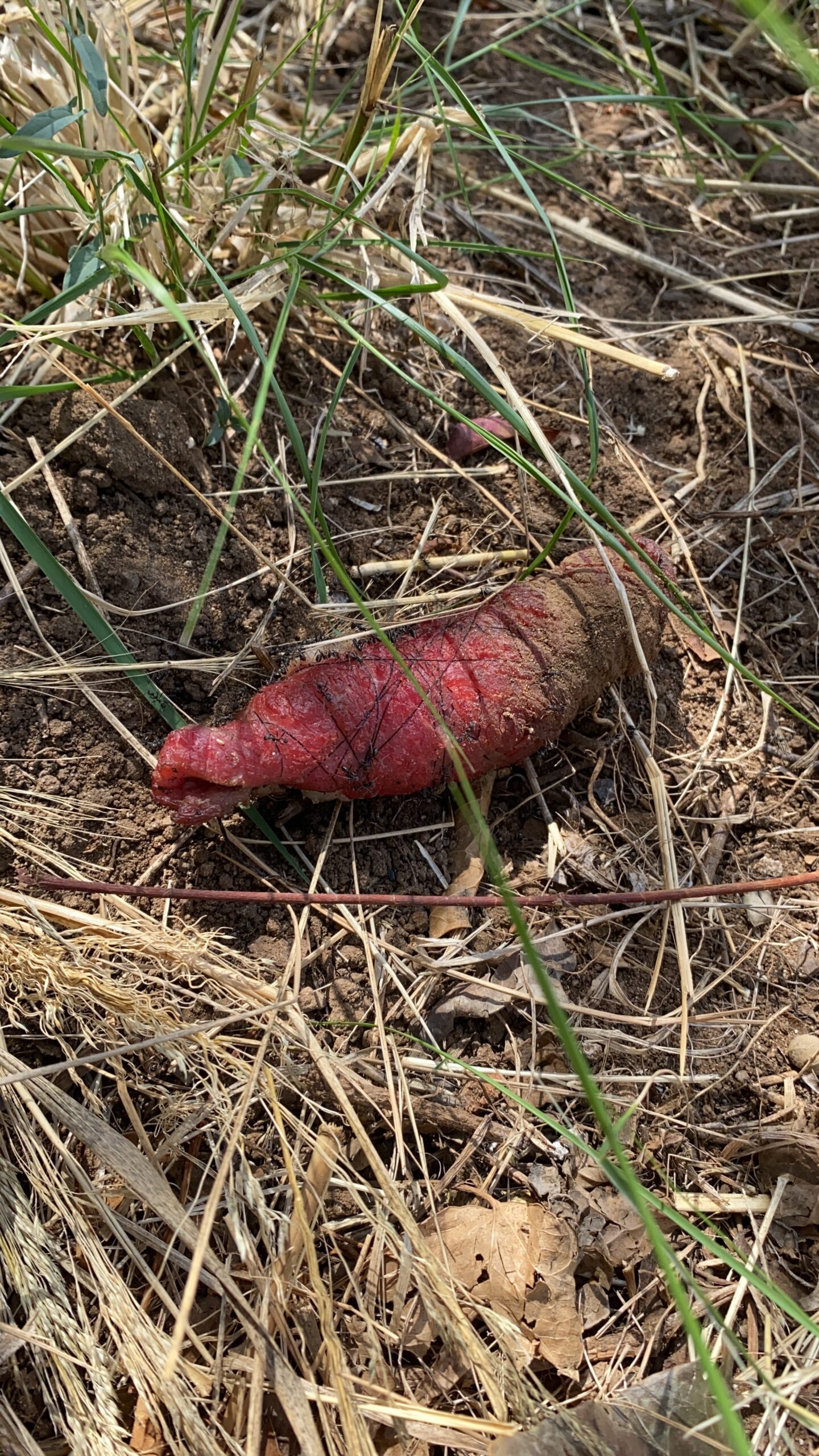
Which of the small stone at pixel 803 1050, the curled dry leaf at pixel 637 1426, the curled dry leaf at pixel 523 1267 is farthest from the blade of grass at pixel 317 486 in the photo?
the curled dry leaf at pixel 637 1426

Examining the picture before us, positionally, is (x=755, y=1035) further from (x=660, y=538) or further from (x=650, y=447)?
(x=650, y=447)

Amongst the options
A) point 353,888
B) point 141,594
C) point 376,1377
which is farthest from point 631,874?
point 141,594

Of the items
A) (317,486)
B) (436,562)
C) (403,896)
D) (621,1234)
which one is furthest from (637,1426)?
(317,486)

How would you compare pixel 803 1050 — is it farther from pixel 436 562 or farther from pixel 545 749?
pixel 436 562

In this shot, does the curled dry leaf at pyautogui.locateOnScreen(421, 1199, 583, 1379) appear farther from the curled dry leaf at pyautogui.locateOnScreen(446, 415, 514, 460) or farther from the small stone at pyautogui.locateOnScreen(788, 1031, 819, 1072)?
the curled dry leaf at pyautogui.locateOnScreen(446, 415, 514, 460)

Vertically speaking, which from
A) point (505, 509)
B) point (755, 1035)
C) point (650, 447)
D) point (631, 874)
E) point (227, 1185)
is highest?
point (505, 509)

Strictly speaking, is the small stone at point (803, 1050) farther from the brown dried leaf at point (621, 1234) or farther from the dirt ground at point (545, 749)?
the brown dried leaf at point (621, 1234)

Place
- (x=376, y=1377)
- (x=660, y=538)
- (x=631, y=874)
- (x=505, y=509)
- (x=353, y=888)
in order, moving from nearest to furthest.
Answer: (x=376, y=1377) < (x=353, y=888) < (x=631, y=874) < (x=505, y=509) < (x=660, y=538)
